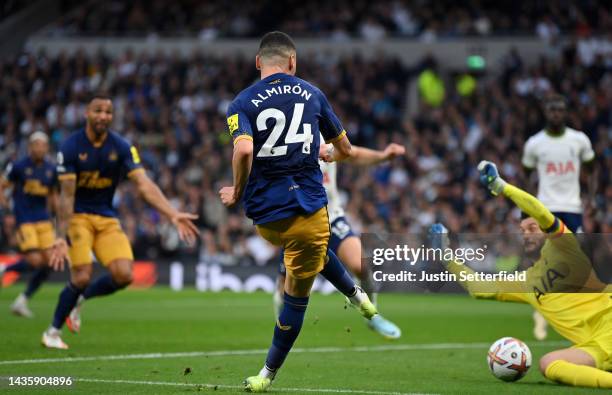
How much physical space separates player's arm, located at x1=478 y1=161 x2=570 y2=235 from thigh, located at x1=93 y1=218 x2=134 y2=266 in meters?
4.73

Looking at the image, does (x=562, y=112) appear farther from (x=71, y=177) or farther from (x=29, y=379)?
(x=29, y=379)

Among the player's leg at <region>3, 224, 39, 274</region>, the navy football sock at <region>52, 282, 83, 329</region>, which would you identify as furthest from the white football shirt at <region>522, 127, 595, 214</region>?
the player's leg at <region>3, 224, 39, 274</region>

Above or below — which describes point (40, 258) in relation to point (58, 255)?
below

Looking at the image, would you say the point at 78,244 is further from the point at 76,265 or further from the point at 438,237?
the point at 438,237

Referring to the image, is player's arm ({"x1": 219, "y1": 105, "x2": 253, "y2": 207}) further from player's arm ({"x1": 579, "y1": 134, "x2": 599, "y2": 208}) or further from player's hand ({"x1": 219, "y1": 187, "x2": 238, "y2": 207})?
player's arm ({"x1": 579, "y1": 134, "x2": 599, "y2": 208})

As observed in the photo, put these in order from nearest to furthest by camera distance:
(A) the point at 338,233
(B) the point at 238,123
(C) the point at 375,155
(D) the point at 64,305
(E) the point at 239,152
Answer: (E) the point at 239,152 < (B) the point at 238,123 < (C) the point at 375,155 < (D) the point at 64,305 < (A) the point at 338,233

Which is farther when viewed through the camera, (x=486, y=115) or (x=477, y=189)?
(x=486, y=115)

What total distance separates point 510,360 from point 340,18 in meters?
25.5

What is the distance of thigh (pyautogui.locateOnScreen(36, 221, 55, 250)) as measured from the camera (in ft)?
57.6

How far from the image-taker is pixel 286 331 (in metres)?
8.07

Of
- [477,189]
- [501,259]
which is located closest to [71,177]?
[501,259]

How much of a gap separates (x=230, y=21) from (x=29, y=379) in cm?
2735

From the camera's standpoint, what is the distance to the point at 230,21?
34969 millimetres

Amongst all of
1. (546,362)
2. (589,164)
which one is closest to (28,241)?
(589,164)
